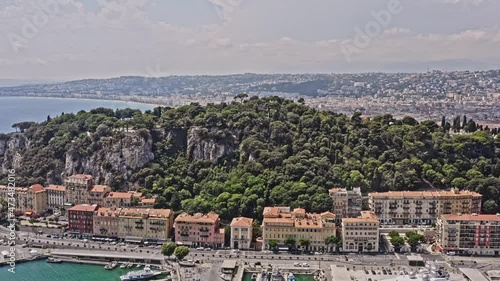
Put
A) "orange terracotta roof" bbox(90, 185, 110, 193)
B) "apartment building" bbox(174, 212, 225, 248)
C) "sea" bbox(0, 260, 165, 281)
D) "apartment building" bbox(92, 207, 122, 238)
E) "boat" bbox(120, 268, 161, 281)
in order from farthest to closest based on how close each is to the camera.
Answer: "orange terracotta roof" bbox(90, 185, 110, 193) < "apartment building" bbox(92, 207, 122, 238) < "apartment building" bbox(174, 212, 225, 248) < "sea" bbox(0, 260, 165, 281) < "boat" bbox(120, 268, 161, 281)

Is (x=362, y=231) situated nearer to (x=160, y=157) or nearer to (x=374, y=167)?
(x=374, y=167)

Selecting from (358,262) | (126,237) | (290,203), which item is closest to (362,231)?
(358,262)

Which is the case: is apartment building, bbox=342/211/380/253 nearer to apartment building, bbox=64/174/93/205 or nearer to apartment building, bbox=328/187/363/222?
apartment building, bbox=328/187/363/222

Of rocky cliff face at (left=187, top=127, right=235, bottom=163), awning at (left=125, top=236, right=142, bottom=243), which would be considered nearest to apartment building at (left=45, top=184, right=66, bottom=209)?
awning at (left=125, top=236, right=142, bottom=243)

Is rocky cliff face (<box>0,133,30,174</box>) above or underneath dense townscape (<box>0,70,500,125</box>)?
underneath

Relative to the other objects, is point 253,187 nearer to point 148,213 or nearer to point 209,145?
point 148,213

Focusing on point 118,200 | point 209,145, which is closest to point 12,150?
point 118,200
